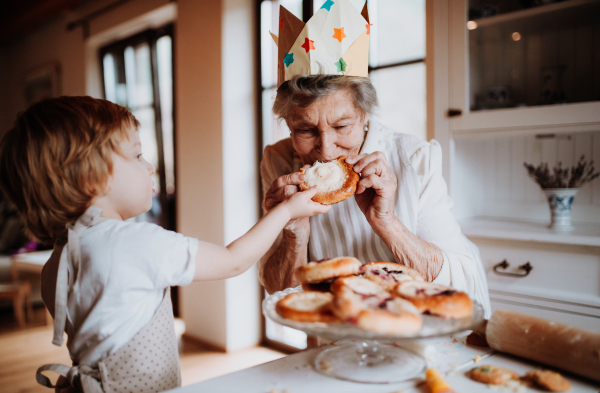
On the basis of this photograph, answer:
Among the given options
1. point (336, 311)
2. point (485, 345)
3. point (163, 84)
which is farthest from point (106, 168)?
point (163, 84)

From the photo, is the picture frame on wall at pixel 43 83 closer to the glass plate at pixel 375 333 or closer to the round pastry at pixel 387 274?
the round pastry at pixel 387 274

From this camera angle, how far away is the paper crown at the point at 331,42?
127 cm

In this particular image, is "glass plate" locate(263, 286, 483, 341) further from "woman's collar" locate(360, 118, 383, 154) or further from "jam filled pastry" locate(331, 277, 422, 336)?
"woman's collar" locate(360, 118, 383, 154)

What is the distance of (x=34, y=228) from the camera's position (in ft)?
3.25

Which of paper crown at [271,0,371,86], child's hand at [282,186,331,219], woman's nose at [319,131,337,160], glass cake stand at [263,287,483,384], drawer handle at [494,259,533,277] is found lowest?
drawer handle at [494,259,533,277]

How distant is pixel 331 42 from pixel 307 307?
2.71 ft

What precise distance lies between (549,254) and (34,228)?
1.83 m

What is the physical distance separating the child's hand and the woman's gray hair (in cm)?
33

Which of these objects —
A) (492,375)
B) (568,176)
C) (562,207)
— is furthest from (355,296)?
(568,176)

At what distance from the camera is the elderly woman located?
1221mm

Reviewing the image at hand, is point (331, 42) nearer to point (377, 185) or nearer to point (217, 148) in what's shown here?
point (377, 185)

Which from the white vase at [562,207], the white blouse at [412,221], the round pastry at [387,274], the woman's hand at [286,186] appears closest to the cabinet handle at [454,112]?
the white vase at [562,207]

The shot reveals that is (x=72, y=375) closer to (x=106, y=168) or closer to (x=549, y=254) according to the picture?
(x=106, y=168)

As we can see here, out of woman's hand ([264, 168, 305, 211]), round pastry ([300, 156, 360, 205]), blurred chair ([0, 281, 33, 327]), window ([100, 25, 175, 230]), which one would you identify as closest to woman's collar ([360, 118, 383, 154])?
round pastry ([300, 156, 360, 205])
